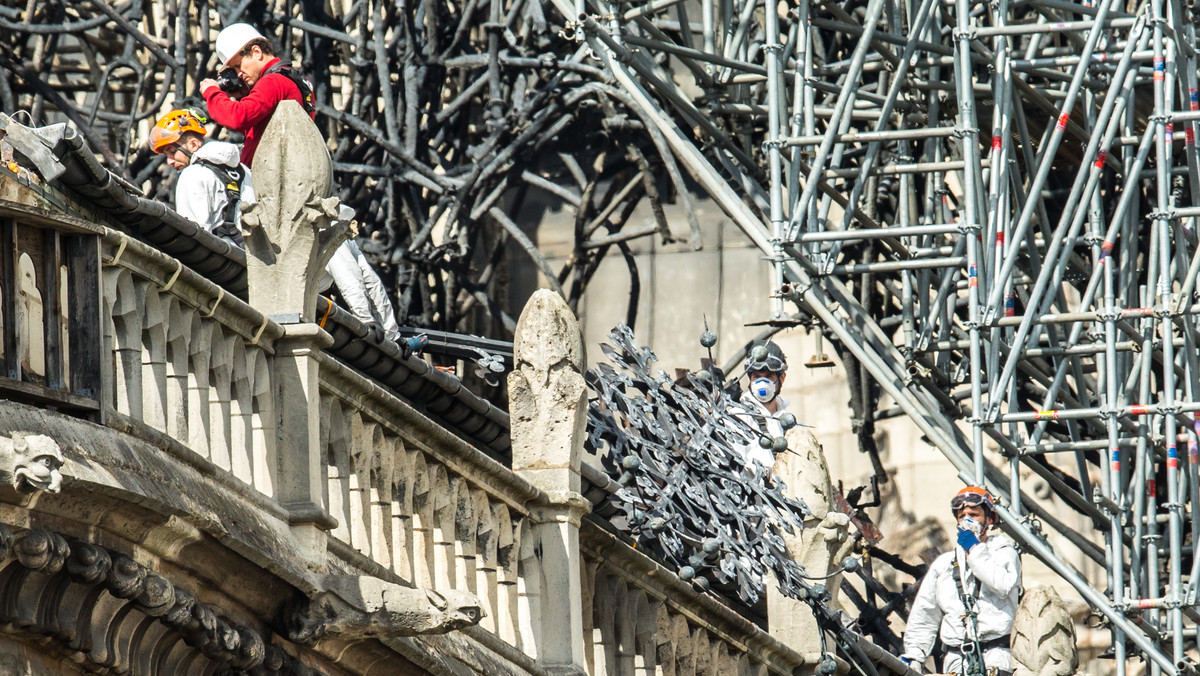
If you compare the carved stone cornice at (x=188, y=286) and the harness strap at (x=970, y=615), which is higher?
the carved stone cornice at (x=188, y=286)

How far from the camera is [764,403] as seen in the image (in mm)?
12664

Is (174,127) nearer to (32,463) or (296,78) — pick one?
(296,78)

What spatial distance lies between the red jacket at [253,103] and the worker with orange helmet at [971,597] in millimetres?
3766

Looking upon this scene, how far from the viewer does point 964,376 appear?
16062 mm

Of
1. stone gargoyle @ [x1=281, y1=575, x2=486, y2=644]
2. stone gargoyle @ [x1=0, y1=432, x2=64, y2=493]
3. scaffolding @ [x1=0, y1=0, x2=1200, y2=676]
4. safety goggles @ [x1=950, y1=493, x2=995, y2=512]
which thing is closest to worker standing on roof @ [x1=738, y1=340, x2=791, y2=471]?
safety goggles @ [x1=950, y1=493, x2=995, y2=512]

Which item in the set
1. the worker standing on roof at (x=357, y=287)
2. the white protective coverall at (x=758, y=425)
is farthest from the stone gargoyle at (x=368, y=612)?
the white protective coverall at (x=758, y=425)

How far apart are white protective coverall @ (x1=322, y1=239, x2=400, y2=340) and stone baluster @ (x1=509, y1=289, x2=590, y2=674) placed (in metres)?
1.00

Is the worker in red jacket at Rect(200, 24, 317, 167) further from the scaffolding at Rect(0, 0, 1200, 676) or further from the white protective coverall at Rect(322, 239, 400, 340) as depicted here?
the scaffolding at Rect(0, 0, 1200, 676)

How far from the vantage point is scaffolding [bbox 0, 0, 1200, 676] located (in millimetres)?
14359

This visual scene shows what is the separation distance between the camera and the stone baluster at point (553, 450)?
31.4 ft

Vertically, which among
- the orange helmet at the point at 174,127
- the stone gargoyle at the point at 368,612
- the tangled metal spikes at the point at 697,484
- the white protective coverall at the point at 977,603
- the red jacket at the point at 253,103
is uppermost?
the red jacket at the point at 253,103

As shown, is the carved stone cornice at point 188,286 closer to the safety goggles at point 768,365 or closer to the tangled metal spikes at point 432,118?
the safety goggles at point 768,365

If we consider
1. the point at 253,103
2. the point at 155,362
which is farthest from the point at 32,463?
the point at 253,103

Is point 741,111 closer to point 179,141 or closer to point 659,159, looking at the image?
point 659,159
